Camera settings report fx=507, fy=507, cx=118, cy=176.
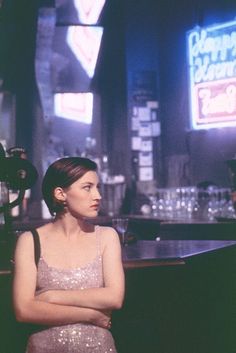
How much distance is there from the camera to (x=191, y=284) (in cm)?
296

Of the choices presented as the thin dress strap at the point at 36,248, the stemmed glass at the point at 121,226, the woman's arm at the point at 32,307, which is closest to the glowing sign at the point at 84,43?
the stemmed glass at the point at 121,226

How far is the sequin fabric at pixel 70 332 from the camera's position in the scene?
2.04 metres

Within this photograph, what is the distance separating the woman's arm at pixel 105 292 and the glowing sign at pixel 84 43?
508 cm

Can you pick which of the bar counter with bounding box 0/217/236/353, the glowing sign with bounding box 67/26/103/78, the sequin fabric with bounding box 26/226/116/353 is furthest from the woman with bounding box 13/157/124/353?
the glowing sign with bounding box 67/26/103/78

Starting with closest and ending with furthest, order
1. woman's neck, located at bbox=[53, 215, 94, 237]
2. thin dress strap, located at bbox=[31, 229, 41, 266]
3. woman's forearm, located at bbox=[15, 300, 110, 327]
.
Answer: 1. woman's forearm, located at bbox=[15, 300, 110, 327]
2. thin dress strap, located at bbox=[31, 229, 41, 266]
3. woman's neck, located at bbox=[53, 215, 94, 237]

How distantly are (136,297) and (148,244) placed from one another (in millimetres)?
523

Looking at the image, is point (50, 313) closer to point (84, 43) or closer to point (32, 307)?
point (32, 307)

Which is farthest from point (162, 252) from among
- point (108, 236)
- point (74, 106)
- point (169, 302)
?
point (74, 106)

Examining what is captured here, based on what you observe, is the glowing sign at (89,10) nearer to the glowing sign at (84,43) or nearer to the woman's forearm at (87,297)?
the glowing sign at (84,43)

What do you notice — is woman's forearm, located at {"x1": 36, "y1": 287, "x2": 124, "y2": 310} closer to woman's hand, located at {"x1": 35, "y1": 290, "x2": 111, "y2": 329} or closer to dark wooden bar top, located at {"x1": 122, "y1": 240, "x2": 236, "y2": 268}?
woman's hand, located at {"x1": 35, "y1": 290, "x2": 111, "y2": 329}

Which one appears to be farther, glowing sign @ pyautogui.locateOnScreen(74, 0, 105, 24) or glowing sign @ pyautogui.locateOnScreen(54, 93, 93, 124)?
glowing sign @ pyautogui.locateOnScreen(54, 93, 93, 124)

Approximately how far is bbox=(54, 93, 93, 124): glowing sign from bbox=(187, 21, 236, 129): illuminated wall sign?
80.8 inches

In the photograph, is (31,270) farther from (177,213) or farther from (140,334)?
(177,213)

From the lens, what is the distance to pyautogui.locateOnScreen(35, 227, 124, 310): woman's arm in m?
2.02
